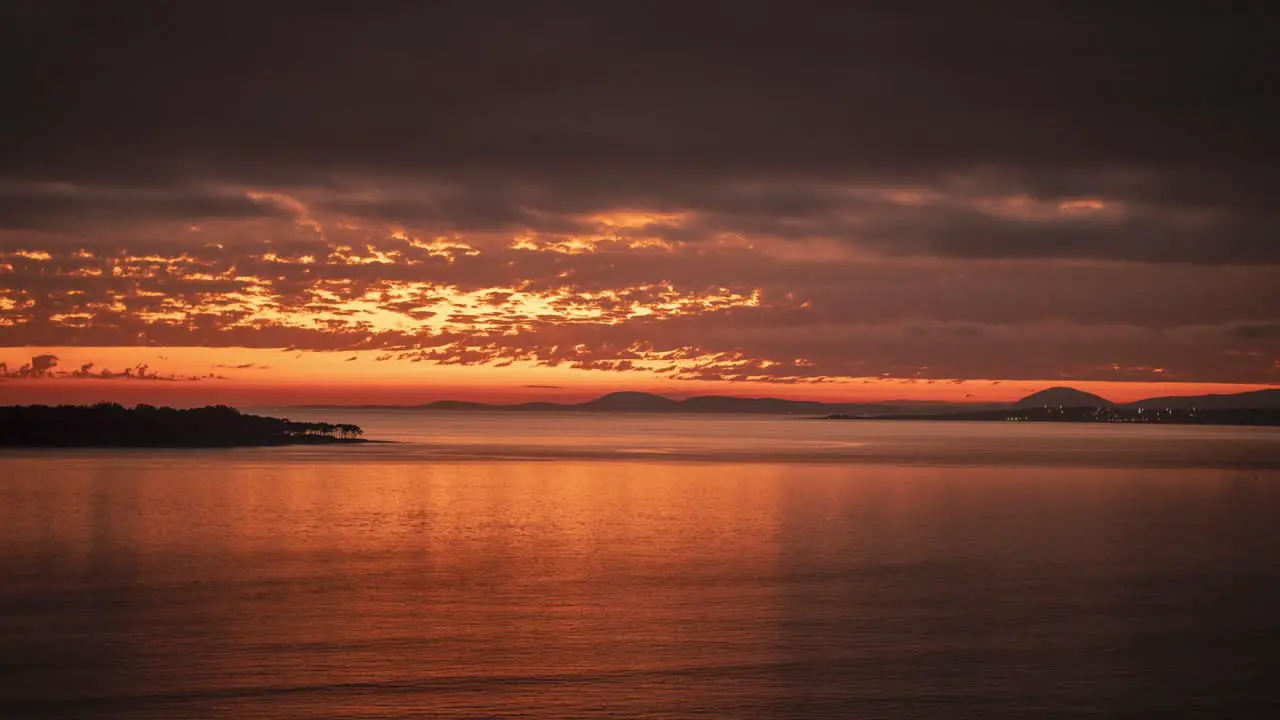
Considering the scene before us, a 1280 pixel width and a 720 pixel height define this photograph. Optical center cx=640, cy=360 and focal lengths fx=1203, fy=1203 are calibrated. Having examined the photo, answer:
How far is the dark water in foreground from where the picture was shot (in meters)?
21.3

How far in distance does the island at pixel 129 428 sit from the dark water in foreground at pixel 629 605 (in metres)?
59.8

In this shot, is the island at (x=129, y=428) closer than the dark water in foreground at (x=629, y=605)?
No

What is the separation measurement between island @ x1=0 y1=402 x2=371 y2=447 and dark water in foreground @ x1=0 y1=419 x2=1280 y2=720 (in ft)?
196

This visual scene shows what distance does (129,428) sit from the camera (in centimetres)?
12281

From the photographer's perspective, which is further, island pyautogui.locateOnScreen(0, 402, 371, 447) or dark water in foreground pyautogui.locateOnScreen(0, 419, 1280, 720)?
island pyautogui.locateOnScreen(0, 402, 371, 447)

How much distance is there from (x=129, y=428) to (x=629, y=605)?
10640cm

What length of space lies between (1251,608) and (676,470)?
59.9 metres

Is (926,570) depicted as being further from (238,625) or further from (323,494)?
(323,494)

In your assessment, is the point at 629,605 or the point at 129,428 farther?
the point at 129,428

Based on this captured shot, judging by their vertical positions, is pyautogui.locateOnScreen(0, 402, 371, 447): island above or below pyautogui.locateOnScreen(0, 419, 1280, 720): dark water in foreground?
above

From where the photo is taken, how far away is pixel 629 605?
98.1ft

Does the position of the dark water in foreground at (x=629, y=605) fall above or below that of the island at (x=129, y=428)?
below

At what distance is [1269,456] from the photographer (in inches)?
4665

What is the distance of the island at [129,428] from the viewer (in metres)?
119
